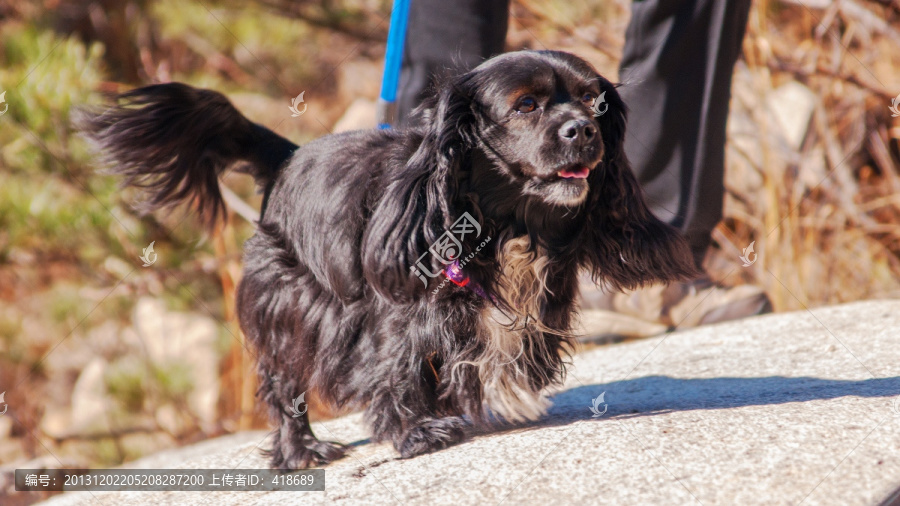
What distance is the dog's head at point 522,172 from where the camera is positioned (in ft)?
8.16

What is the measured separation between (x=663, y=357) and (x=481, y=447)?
153 centimetres

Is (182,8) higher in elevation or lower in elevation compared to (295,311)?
higher

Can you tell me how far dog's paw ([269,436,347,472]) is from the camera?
2879mm

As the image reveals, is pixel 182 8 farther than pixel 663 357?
Yes

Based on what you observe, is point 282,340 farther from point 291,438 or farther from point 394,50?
point 394,50

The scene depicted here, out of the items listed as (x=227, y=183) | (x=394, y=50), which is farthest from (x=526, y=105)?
(x=227, y=183)

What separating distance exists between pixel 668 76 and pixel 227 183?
5619mm

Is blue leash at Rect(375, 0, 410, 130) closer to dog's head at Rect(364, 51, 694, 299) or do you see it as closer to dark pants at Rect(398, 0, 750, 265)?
dark pants at Rect(398, 0, 750, 265)

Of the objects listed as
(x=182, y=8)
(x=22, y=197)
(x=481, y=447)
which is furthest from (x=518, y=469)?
(x=182, y=8)

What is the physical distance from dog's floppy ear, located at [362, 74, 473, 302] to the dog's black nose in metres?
0.34

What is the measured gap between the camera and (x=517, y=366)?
268cm

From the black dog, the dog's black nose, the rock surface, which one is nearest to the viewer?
the rock surface

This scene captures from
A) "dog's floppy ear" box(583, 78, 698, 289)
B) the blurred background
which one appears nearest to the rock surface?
"dog's floppy ear" box(583, 78, 698, 289)

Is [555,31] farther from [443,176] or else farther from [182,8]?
[443,176]
